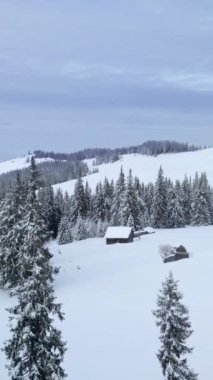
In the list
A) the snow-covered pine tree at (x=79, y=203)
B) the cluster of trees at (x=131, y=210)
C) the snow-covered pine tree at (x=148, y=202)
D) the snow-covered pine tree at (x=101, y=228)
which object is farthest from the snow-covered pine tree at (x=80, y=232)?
the snow-covered pine tree at (x=148, y=202)

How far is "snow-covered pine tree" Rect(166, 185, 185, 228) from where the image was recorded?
90062 millimetres

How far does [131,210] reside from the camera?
78375 millimetres

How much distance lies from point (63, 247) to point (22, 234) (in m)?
23.9

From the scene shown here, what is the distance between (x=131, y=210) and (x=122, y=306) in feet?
134

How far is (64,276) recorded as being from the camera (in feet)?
167

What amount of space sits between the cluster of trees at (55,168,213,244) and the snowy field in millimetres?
15339

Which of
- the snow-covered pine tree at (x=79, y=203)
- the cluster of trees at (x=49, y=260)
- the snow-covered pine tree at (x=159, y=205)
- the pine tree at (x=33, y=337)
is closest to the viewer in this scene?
the pine tree at (x=33, y=337)

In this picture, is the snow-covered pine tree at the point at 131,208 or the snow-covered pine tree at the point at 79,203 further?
the snow-covered pine tree at the point at 79,203

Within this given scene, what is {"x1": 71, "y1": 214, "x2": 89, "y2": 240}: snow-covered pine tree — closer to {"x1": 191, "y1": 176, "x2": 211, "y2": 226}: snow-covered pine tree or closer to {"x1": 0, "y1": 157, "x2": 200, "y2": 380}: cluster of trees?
{"x1": 0, "y1": 157, "x2": 200, "y2": 380}: cluster of trees

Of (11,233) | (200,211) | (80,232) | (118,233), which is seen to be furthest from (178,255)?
(200,211)

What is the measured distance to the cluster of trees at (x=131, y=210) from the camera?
79.2 m

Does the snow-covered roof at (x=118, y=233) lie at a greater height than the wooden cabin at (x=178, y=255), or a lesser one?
lesser

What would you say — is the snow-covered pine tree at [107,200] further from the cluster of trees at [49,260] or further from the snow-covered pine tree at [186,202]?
the snow-covered pine tree at [186,202]

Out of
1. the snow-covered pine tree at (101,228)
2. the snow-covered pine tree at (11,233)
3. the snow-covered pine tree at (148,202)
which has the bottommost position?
the snow-covered pine tree at (101,228)
